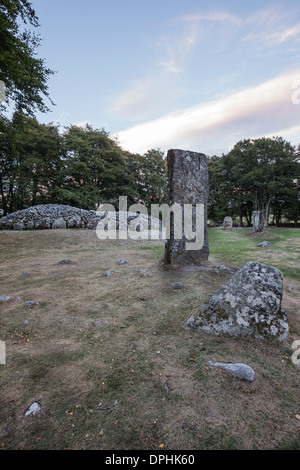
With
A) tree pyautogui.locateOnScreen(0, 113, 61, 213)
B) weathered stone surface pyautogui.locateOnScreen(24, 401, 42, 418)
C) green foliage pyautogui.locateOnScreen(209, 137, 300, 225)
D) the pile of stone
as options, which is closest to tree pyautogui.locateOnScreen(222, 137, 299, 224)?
green foliage pyautogui.locateOnScreen(209, 137, 300, 225)

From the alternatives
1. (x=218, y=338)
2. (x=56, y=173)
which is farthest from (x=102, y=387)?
(x=56, y=173)

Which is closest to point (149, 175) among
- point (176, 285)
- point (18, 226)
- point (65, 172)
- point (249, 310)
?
point (65, 172)

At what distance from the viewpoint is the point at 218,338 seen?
2.81 meters

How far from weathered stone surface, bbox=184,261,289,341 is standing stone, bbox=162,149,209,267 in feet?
10.7

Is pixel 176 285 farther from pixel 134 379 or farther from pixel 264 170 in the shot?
pixel 264 170

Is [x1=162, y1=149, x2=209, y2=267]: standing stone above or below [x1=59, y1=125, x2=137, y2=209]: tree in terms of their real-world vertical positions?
below

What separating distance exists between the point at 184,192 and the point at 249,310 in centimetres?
439

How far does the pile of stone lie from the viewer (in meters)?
Answer: 15.0

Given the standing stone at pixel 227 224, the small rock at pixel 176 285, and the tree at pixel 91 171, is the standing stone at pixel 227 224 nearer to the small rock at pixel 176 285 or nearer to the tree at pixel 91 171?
the tree at pixel 91 171

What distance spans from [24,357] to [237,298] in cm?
289

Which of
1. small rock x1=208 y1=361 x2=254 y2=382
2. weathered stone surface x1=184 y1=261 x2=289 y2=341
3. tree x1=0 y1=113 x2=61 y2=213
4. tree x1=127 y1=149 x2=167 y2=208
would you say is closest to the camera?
Answer: small rock x1=208 y1=361 x2=254 y2=382

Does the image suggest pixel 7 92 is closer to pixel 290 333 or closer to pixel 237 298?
pixel 237 298

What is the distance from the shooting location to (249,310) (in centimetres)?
288

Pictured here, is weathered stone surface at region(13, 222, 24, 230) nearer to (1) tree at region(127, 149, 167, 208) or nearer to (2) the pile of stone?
(2) the pile of stone
